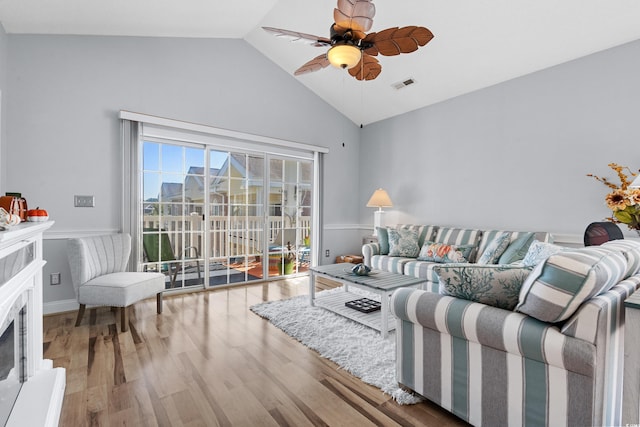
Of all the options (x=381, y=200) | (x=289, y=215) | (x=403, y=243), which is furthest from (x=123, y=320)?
(x=381, y=200)

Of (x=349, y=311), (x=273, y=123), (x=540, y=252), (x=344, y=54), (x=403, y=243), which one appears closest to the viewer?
(x=344, y=54)

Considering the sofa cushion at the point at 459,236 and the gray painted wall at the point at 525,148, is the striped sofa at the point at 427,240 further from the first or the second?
the gray painted wall at the point at 525,148

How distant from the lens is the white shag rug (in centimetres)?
200

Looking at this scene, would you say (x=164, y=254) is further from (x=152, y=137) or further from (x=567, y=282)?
(x=567, y=282)

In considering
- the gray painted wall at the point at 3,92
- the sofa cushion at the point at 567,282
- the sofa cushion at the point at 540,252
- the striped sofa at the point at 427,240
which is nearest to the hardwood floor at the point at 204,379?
the sofa cushion at the point at 567,282

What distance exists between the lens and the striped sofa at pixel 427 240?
11.8ft

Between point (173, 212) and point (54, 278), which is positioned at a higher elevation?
point (173, 212)

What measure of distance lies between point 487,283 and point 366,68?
2.07 m

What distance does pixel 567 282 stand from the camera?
4.05ft

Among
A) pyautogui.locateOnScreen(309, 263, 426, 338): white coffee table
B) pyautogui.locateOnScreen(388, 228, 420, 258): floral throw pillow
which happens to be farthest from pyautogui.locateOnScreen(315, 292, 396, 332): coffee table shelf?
pyautogui.locateOnScreen(388, 228, 420, 258): floral throw pillow

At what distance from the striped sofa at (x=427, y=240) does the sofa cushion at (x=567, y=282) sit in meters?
2.06

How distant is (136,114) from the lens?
3.51 m

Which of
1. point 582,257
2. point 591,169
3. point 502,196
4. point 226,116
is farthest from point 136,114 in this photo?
point 591,169

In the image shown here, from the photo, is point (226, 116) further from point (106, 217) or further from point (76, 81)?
point (106, 217)
